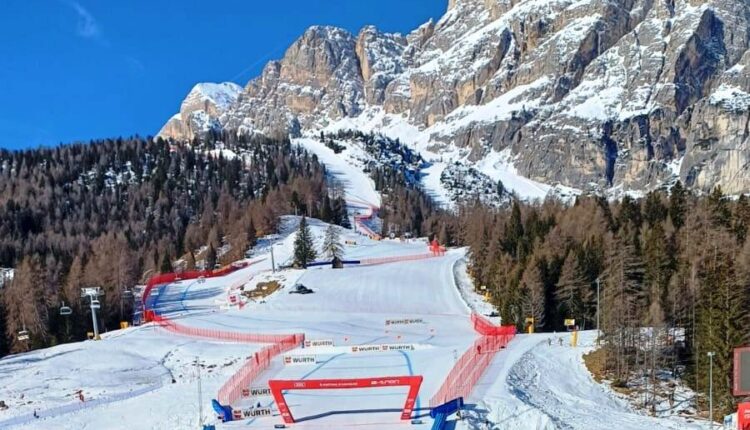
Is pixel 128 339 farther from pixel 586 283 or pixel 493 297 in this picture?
pixel 586 283

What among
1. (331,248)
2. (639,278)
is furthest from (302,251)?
(639,278)

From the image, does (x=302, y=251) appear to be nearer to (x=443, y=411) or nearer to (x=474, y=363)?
(x=474, y=363)

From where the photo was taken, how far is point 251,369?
40.9m

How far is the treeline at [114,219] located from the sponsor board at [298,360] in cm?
3700

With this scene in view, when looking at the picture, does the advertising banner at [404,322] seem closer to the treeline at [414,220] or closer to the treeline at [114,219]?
the treeline at [114,219]

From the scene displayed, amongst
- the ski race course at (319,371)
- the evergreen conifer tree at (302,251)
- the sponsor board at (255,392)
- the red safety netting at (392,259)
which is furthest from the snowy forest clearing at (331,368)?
the red safety netting at (392,259)

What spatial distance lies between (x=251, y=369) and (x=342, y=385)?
979cm

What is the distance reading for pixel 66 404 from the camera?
125 feet

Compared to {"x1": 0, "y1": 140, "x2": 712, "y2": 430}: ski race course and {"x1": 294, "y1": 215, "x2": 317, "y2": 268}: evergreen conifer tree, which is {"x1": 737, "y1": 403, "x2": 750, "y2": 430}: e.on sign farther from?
{"x1": 294, "y1": 215, "x2": 317, "y2": 268}: evergreen conifer tree

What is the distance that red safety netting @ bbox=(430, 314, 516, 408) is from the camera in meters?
34.3

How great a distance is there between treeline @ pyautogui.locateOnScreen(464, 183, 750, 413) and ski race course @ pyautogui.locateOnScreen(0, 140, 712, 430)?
13.3ft

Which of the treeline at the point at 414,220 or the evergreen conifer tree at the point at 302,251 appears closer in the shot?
the evergreen conifer tree at the point at 302,251

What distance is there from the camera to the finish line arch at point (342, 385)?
30.1 metres

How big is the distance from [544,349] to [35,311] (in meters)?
56.9
